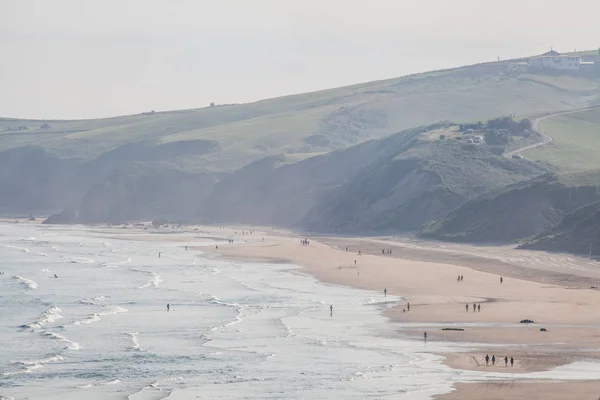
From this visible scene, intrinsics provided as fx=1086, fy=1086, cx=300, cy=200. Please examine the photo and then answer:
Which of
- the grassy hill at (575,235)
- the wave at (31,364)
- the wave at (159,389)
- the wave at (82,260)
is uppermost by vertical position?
the grassy hill at (575,235)

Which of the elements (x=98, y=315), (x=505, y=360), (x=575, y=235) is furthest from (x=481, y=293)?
(x=98, y=315)

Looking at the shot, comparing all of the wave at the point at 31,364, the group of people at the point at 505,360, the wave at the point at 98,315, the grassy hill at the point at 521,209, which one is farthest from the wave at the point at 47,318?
the grassy hill at the point at 521,209

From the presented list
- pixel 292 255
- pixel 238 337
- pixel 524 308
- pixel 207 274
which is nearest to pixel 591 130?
pixel 292 255

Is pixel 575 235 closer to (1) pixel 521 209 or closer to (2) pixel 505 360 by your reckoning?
(1) pixel 521 209

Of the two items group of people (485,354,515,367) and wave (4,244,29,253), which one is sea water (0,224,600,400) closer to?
group of people (485,354,515,367)

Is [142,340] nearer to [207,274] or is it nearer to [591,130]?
[207,274]

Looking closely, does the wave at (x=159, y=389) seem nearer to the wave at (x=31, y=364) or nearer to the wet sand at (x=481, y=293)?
the wave at (x=31, y=364)

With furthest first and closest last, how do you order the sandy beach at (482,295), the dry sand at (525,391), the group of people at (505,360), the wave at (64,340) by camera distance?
1. the wave at (64,340)
2. the sandy beach at (482,295)
3. the group of people at (505,360)
4. the dry sand at (525,391)

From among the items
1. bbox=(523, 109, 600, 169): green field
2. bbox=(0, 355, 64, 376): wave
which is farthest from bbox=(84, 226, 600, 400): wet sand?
bbox=(523, 109, 600, 169): green field
